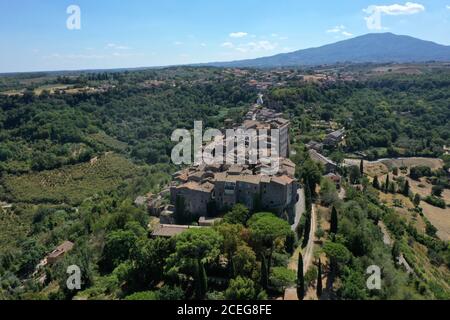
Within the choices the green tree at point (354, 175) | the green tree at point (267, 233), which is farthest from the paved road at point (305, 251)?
the green tree at point (354, 175)

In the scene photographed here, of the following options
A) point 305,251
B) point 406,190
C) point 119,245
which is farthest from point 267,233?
point 406,190

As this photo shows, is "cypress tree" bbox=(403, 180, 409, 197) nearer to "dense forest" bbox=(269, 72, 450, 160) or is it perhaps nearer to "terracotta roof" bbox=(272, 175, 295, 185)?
"dense forest" bbox=(269, 72, 450, 160)

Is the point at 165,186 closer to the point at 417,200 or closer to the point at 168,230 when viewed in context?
the point at 168,230

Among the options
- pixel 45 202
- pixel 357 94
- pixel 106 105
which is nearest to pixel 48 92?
pixel 106 105

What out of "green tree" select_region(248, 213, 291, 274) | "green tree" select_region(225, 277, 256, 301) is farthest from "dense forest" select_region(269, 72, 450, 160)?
"green tree" select_region(225, 277, 256, 301)

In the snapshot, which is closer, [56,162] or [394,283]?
[394,283]

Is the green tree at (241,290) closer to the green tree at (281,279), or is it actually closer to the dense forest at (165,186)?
the dense forest at (165,186)
